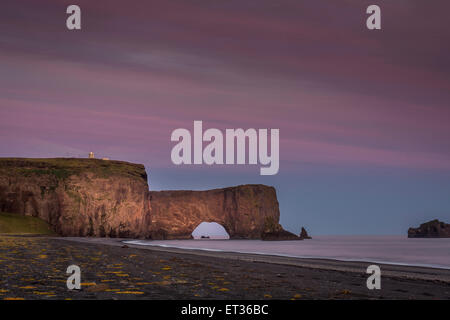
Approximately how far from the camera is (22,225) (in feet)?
407

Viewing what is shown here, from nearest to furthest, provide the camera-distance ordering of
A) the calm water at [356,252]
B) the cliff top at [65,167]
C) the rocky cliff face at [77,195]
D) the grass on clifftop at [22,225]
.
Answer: the calm water at [356,252] < the grass on clifftop at [22,225] < the rocky cliff face at [77,195] < the cliff top at [65,167]

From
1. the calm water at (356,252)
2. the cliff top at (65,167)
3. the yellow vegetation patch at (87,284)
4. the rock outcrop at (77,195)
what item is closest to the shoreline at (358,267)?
the calm water at (356,252)

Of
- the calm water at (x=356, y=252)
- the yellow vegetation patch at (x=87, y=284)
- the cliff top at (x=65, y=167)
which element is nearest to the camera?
the yellow vegetation patch at (x=87, y=284)

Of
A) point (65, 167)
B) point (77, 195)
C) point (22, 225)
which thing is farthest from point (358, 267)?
point (65, 167)

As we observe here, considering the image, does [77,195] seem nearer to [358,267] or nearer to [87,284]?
[358,267]

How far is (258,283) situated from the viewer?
1641 cm

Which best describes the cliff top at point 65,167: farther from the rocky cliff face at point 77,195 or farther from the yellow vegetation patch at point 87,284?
→ the yellow vegetation patch at point 87,284

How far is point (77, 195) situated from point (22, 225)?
988 inches

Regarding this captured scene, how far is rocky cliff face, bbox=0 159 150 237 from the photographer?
457 feet

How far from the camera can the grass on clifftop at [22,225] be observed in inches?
4547

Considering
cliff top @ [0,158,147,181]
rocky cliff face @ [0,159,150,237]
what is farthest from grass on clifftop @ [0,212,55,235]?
cliff top @ [0,158,147,181]

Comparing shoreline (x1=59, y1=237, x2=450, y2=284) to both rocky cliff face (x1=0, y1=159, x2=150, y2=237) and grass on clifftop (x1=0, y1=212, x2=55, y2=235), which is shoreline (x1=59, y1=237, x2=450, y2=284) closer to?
grass on clifftop (x1=0, y1=212, x2=55, y2=235)
